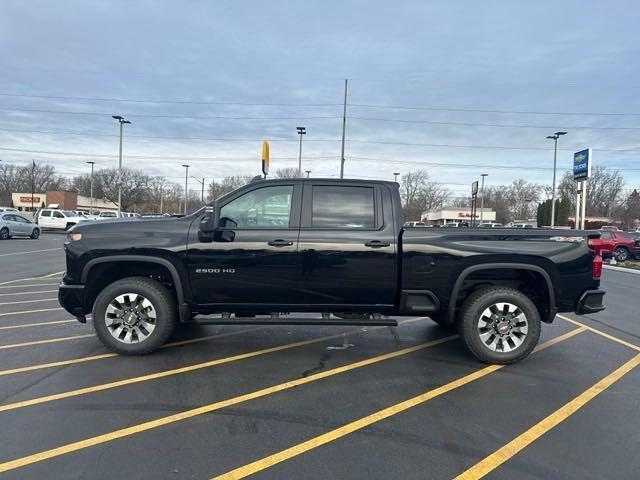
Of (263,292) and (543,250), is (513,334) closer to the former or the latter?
(543,250)

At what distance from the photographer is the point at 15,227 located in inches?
1107

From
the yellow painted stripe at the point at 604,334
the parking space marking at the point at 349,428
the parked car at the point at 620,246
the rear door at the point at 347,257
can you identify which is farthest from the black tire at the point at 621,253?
the rear door at the point at 347,257

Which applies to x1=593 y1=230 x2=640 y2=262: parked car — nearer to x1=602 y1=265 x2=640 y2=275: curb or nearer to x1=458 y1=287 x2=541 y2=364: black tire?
x1=602 y1=265 x2=640 y2=275: curb

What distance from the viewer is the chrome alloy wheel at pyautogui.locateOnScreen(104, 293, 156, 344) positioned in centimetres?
555

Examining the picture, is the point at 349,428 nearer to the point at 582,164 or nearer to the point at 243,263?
the point at 243,263

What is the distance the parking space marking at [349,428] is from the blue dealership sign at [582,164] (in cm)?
2572

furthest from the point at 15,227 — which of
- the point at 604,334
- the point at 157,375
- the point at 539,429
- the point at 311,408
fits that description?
the point at 539,429

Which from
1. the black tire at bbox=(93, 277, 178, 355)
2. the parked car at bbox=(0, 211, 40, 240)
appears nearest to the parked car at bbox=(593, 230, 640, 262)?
the black tire at bbox=(93, 277, 178, 355)

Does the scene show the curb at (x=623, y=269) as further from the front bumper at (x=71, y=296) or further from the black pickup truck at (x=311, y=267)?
the front bumper at (x=71, y=296)

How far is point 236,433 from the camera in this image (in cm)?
376

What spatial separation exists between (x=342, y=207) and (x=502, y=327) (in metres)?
2.22

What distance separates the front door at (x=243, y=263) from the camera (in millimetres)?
5453

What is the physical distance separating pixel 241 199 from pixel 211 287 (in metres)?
1.03

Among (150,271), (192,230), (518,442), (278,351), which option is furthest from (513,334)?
(150,271)
